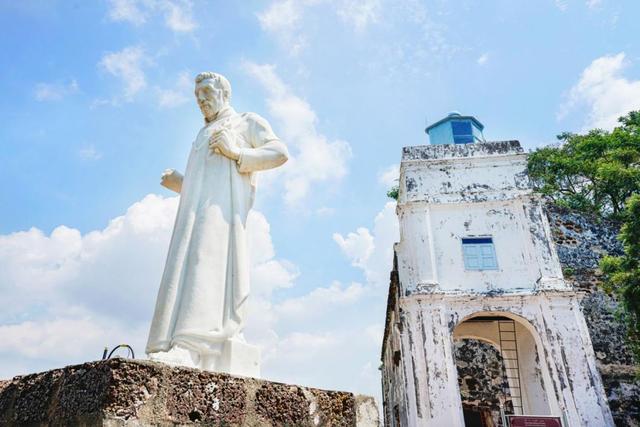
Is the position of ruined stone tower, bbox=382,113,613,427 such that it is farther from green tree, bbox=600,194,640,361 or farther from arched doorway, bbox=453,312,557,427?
green tree, bbox=600,194,640,361

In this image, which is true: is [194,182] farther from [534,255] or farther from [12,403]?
[534,255]

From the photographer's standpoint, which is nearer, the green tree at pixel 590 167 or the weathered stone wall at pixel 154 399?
the weathered stone wall at pixel 154 399

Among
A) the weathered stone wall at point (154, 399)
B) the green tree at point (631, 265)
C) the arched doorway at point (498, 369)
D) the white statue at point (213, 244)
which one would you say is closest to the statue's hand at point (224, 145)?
the white statue at point (213, 244)

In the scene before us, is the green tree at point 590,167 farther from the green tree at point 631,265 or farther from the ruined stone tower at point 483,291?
the green tree at point 631,265

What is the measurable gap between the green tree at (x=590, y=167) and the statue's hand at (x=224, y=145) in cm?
1155

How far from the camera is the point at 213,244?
2.26 metres

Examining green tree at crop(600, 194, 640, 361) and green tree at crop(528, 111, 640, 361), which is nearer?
green tree at crop(600, 194, 640, 361)

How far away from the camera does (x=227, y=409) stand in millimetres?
1654

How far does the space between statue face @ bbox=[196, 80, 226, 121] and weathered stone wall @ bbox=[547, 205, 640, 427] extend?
10327mm

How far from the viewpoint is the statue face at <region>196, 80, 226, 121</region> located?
2.72 meters

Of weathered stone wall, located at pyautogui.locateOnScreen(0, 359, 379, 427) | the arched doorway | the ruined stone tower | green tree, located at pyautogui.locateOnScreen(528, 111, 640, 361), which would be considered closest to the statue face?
weathered stone wall, located at pyautogui.locateOnScreen(0, 359, 379, 427)

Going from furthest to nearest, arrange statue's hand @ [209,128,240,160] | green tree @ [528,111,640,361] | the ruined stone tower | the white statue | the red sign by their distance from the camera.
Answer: green tree @ [528,111,640,361] → the ruined stone tower → the red sign → statue's hand @ [209,128,240,160] → the white statue

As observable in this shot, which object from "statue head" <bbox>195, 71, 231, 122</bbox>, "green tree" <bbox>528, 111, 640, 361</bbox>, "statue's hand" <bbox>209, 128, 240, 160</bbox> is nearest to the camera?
"statue's hand" <bbox>209, 128, 240, 160</bbox>

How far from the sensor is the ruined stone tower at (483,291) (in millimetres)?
8523
